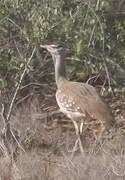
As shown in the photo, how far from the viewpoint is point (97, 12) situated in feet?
23.4

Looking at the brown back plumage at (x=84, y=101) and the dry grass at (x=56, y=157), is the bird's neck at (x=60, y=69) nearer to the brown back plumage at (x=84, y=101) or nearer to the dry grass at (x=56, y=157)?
the brown back plumage at (x=84, y=101)

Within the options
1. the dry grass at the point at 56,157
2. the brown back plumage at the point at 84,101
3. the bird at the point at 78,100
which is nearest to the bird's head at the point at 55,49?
the bird at the point at 78,100

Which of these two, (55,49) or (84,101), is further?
(55,49)

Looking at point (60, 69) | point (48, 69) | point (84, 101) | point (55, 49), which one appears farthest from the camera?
point (48, 69)

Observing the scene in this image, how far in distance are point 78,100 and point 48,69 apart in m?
1.55

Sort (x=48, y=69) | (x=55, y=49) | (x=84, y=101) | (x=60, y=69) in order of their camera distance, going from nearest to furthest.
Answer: (x=84, y=101) < (x=55, y=49) < (x=60, y=69) < (x=48, y=69)

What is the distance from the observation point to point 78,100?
292 inches

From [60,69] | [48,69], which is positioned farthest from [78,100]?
[48,69]

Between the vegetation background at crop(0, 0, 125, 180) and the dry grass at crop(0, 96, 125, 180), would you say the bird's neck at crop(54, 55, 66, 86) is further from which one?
the dry grass at crop(0, 96, 125, 180)

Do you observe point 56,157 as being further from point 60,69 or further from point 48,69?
point 48,69

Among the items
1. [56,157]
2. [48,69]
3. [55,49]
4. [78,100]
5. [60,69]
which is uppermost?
[55,49]

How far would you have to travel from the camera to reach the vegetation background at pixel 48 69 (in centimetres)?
637

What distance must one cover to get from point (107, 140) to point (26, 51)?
4.19 feet

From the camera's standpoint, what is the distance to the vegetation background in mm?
6367
